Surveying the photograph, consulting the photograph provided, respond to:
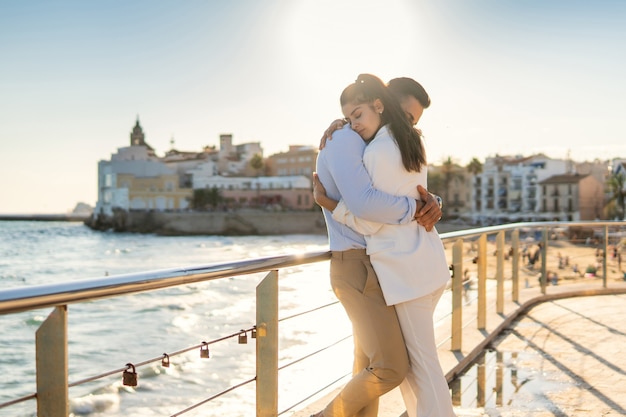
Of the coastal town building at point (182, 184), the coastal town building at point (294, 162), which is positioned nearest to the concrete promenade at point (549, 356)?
the coastal town building at point (182, 184)

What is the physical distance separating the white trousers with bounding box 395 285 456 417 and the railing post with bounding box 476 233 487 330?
2618 mm

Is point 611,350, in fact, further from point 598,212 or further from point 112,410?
point 598,212

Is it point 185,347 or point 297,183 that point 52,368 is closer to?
point 185,347

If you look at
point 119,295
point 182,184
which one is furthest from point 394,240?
point 182,184

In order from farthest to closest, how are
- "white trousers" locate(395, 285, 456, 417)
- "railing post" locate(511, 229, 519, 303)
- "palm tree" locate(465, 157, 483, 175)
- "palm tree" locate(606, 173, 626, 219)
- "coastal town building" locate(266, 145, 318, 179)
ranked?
"coastal town building" locate(266, 145, 318, 179) → "palm tree" locate(465, 157, 483, 175) → "palm tree" locate(606, 173, 626, 219) → "railing post" locate(511, 229, 519, 303) → "white trousers" locate(395, 285, 456, 417)

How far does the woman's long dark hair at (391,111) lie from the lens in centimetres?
200

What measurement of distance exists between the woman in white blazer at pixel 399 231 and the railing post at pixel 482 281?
2.66 meters

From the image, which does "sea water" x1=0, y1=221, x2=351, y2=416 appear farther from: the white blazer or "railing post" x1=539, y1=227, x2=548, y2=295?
"railing post" x1=539, y1=227, x2=548, y2=295

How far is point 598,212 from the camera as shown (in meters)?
60.5

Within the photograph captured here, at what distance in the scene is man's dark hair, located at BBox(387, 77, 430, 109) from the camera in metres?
2.20

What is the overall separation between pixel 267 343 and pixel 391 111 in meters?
0.83

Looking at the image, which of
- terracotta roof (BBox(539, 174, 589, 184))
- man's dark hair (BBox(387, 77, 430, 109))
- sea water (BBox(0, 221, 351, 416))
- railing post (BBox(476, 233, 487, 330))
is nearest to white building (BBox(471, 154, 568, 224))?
terracotta roof (BBox(539, 174, 589, 184))

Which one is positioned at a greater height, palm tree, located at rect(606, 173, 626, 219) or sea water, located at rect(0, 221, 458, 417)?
palm tree, located at rect(606, 173, 626, 219)

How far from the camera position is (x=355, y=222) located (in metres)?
2.04
